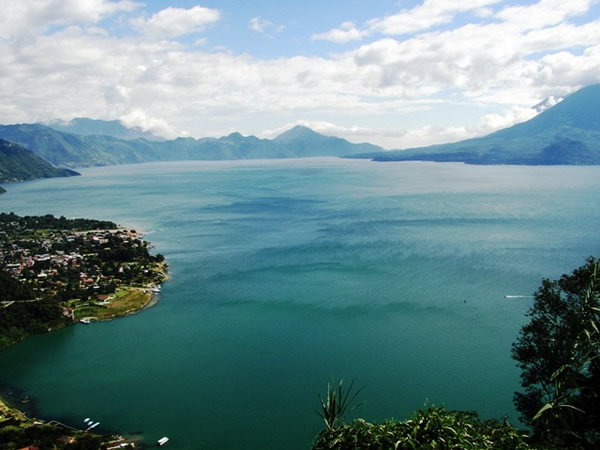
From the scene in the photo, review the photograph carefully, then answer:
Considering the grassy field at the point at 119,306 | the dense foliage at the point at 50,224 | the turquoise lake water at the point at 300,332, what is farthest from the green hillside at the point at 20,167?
the grassy field at the point at 119,306

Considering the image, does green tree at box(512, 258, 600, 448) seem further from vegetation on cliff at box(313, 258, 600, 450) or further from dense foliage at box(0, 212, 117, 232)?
dense foliage at box(0, 212, 117, 232)

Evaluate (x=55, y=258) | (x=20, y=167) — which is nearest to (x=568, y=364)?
(x=55, y=258)

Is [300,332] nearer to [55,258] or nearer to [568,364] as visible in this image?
[568,364]

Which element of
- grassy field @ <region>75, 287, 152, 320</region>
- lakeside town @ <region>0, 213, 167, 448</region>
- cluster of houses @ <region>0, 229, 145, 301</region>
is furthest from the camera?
cluster of houses @ <region>0, 229, 145, 301</region>

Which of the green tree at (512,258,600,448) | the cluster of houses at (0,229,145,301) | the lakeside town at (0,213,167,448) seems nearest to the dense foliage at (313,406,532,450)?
the green tree at (512,258,600,448)

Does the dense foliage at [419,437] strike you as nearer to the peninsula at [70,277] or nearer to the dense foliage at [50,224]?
the peninsula at [70,277]

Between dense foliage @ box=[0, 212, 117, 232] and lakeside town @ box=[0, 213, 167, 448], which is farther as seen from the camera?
dense foliage @ box=[0, 212, 117, 232]

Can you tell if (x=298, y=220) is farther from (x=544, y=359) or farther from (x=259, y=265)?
(x=544, y=359)

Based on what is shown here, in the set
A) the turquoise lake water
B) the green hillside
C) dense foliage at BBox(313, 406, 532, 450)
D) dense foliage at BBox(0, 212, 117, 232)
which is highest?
the green hillside

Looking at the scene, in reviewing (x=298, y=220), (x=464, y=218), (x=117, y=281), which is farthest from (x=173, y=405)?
(x=464, y=218)
